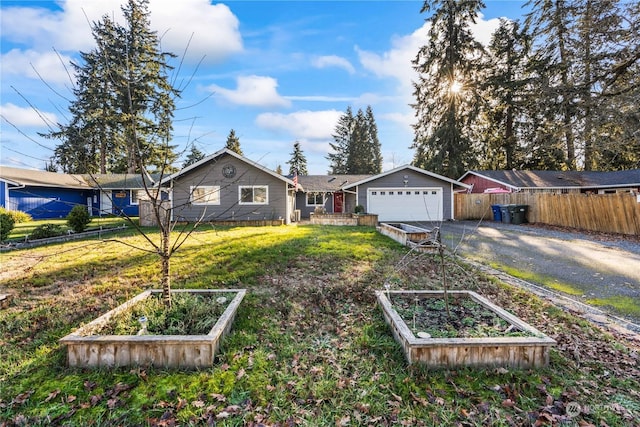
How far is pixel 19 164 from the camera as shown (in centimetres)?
319

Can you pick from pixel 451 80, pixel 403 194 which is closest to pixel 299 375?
pixel 403 194

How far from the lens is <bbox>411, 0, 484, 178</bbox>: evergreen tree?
2661cm

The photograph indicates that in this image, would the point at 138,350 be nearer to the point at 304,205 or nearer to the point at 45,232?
the point at 45,232

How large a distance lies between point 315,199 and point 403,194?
8.02m

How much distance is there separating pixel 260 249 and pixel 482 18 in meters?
31.5

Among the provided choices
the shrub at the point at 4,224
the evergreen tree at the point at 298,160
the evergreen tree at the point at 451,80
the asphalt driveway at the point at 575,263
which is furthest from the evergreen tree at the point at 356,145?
the shrub at the point at 4,224

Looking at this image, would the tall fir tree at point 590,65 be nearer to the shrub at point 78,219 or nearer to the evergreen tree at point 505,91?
the evergreen tree at point 505,91

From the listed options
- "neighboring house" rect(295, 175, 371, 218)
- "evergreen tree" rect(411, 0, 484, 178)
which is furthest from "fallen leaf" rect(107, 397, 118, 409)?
"evergreen tree" rect(411, 0, 484, 178)

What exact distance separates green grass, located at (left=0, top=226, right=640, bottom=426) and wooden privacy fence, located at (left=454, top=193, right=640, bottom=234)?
6.54 meters

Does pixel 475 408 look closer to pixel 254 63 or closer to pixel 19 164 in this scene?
pixel 19 164

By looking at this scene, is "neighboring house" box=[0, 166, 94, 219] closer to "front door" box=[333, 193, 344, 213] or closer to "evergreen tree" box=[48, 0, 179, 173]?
"evergreen tree" box=[48, 0, 179, 173]

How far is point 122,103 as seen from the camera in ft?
81.3

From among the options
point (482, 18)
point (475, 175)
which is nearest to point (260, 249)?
point (475, 175)

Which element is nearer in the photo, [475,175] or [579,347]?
[579,347]
